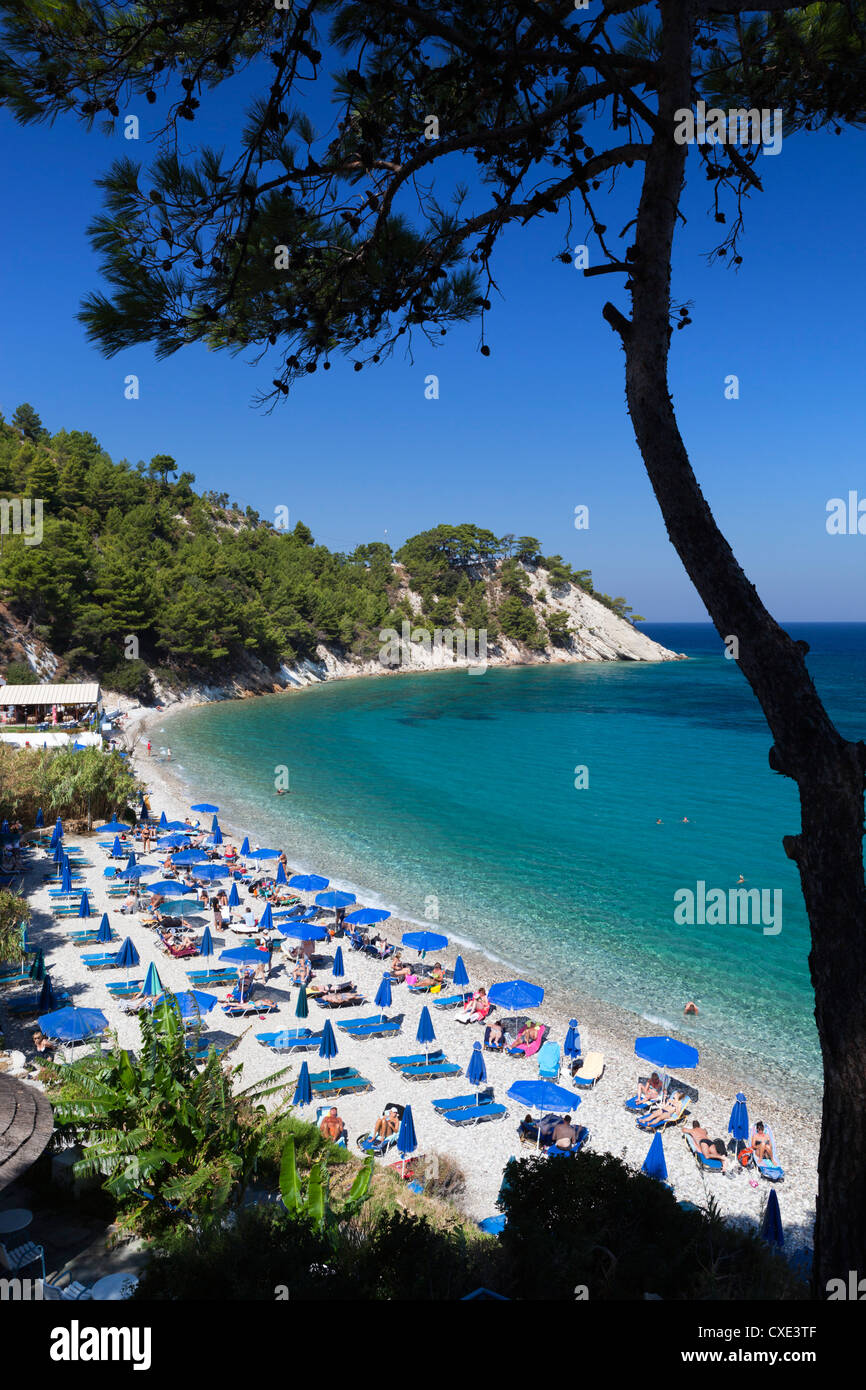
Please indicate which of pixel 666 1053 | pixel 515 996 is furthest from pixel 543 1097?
pixel 515 996

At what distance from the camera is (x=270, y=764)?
47500 mm

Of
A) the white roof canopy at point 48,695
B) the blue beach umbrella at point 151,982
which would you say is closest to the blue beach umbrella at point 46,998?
the blue beach umbrella at point 151,982

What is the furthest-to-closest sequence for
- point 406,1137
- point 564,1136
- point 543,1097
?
point 543,1097 → point 564,1136 → point 406,1137

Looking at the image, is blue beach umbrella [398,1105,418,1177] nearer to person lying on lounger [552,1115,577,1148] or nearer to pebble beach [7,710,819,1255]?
pebble beach [7,710,819,1255]

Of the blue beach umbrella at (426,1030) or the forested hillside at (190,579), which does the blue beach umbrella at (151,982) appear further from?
the forested hillside at (190,579)

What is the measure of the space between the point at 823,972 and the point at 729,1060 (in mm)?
15140

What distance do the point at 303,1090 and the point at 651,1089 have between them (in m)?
7.00

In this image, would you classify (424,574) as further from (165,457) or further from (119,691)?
(119,691)

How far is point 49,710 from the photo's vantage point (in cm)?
4606

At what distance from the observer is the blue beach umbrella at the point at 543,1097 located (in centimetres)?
1328

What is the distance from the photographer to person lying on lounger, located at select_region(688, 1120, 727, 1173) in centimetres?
1298

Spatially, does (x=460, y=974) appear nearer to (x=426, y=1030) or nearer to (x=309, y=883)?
(x=426, y=1030)

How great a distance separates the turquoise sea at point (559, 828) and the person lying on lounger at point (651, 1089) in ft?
8.98

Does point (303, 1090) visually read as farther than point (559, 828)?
No
